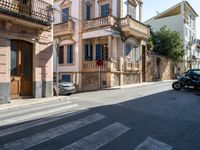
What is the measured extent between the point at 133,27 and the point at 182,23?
63.6 feet

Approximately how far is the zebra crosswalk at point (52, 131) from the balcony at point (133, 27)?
13.6m

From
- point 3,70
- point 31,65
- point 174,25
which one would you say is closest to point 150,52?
point 174,25

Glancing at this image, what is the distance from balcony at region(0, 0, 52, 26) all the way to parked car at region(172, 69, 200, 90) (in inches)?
382

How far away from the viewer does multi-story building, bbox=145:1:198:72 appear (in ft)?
122

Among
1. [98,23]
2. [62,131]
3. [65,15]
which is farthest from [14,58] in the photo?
[65,15]

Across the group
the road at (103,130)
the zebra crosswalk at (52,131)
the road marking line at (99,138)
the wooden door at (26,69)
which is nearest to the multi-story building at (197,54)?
the wooden door at (26,69)

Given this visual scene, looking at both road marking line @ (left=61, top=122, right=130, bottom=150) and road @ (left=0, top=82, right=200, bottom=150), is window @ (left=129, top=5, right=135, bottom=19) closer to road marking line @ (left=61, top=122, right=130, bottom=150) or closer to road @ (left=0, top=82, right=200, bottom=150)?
road @ (left=0, top=82, right=200, bottom=150)

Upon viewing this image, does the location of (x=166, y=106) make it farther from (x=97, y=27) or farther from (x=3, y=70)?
(x=97, y=27)

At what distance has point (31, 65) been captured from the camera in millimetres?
13180

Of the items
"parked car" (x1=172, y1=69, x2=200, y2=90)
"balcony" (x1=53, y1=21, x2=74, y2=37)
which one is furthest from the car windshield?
"balcony" (x1=53, y1=21, x2=74, y2=37)

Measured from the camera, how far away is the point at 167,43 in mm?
30031

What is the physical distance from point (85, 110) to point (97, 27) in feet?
43.6

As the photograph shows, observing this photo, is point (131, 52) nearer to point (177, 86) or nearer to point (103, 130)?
point (177, 86)

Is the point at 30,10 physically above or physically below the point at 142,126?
above
